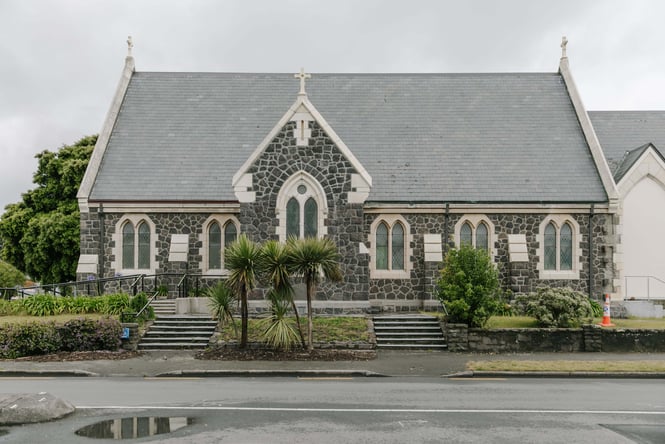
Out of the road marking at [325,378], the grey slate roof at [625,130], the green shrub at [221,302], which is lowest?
the road marking at [325,378]

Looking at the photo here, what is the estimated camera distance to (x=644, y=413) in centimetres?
1146

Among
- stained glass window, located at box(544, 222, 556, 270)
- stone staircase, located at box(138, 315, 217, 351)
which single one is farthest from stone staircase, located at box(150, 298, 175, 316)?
stained glass window, located at box(544, 222, 556, 270)

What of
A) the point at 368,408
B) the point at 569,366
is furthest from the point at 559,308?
the point at 368,408

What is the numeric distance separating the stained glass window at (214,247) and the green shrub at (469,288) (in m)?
9.78

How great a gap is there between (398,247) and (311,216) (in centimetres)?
475

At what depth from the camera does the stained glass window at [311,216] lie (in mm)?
23484

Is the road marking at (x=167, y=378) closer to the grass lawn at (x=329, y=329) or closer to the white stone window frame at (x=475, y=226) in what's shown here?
the grass lawn at (x=329, y=329)

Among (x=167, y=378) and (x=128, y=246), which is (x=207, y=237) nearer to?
(x=128, y=246)

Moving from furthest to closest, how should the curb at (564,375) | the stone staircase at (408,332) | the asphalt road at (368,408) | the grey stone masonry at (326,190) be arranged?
the grey stone masonry at (326,190) → the stone staircase at (408,332) → the curb at (564,375) → the asphalt road at (368,408)

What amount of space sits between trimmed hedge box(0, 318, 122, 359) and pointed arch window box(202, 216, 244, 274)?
7.00 meters

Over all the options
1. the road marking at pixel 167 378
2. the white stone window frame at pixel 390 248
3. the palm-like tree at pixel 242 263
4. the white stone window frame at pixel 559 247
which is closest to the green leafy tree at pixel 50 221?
the white stone window frame at pixel 390 248

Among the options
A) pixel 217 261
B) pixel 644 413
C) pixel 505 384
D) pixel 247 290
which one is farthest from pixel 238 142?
pixel 644 413

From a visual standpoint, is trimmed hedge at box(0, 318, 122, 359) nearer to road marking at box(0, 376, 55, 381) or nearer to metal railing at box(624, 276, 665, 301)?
road marking at box(0, 376, 55, 381)

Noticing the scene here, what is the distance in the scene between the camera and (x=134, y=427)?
10234mm
